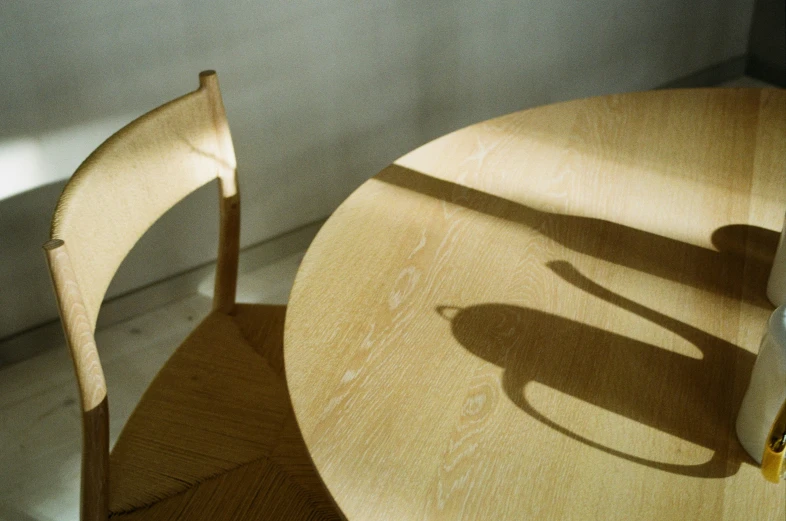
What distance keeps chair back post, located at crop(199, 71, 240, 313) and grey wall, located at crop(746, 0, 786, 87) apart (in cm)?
256

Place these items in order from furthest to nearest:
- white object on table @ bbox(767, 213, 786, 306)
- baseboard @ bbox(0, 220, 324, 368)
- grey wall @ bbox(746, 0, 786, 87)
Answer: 1. grey wall @ bbox(746, 0, 786, 87)
2. baseboard @ bbox(0, 220, 324, 368)
3. white object on table @ bbox(767, 213, 786, 306)

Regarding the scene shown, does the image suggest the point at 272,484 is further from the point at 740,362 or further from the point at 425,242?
the point at 740,362

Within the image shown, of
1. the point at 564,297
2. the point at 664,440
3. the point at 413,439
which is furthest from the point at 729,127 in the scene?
the point at 413,439

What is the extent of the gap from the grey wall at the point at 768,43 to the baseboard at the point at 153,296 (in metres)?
1.98

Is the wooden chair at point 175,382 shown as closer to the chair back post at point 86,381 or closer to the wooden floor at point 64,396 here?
the chair back post at point 86,381

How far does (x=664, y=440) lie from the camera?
733mm

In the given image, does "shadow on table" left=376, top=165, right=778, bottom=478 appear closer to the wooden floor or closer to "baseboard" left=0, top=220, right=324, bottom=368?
the wooden floor

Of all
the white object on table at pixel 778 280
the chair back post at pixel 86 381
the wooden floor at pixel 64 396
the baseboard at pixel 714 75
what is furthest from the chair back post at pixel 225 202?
the baseboard at pixel 714 75

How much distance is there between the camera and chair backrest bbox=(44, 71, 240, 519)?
3.00 feet

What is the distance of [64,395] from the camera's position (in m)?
1.92

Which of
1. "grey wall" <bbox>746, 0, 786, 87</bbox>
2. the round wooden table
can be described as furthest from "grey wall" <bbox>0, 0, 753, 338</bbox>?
the round wooden table

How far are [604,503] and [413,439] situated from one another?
0.18 m

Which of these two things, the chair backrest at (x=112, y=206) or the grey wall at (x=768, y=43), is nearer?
the chair backrest at (x=112, y=206)

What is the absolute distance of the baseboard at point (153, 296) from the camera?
1.99 meters
